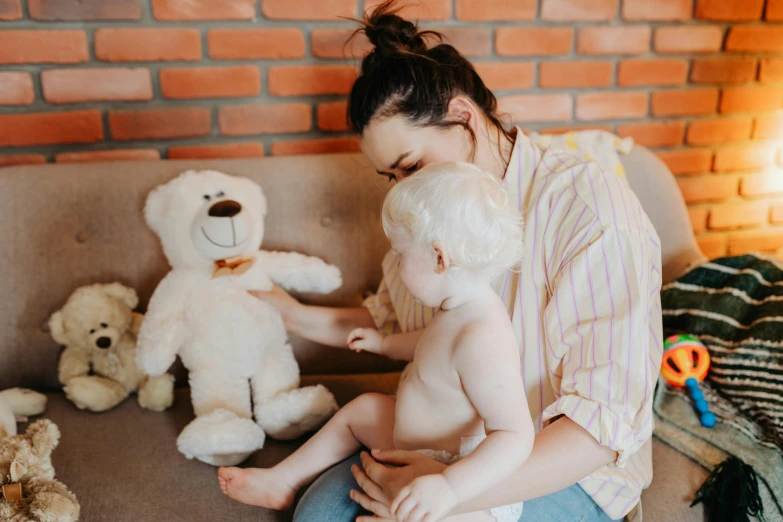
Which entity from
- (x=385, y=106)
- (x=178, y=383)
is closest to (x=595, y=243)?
(x=385, y=106)

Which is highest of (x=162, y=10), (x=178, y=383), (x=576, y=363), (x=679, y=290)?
(x=162, y=10)

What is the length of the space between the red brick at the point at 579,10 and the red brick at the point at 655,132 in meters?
0.32

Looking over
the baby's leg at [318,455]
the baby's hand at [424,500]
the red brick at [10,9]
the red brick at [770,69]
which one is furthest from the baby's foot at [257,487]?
the red brick at [770,69]

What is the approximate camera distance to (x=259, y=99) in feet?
5.51

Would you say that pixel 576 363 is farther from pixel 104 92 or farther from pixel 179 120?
pixel 104 92

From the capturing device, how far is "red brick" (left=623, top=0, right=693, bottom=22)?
1873 mm

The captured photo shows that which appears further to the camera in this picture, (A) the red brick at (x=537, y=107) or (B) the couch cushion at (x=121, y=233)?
(A) the red brick at (x=537, y=107)

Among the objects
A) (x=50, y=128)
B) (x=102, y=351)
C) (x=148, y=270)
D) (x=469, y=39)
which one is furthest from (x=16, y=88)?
(x=469, y=39)

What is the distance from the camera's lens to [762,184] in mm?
2156

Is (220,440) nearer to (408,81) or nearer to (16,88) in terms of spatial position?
(408,81)

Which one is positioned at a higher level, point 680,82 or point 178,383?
point 680,82

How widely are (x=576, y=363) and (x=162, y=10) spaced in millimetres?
1226

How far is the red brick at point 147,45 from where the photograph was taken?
1.55 metres

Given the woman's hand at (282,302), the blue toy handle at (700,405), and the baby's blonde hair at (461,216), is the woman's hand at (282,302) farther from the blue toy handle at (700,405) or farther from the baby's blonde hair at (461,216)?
the blue toy handle at (700,405)
